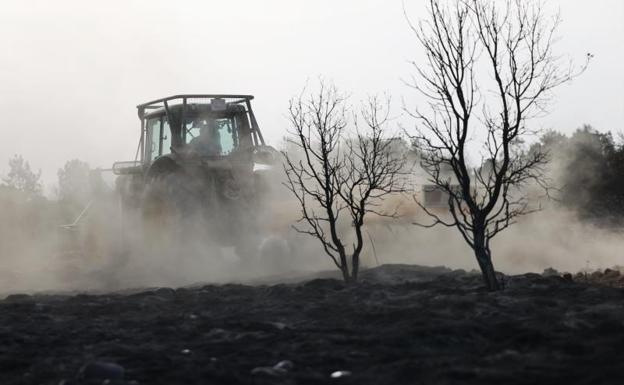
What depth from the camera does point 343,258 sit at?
13.6 meters

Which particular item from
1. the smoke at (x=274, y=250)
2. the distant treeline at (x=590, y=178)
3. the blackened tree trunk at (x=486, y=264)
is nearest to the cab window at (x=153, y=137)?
the smoke at (x=274, y=250)

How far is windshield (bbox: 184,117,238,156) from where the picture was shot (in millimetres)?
17781

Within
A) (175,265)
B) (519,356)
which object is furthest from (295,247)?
(519,356)

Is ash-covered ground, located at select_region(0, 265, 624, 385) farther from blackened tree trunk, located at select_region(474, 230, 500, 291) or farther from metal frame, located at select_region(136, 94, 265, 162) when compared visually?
metal frame, located at select_region(136, 94, 265, 162)

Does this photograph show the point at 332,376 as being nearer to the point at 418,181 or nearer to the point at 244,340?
the point at 244,340

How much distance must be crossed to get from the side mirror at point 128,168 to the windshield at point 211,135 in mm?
2183

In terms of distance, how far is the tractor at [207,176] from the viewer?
56.9 ft

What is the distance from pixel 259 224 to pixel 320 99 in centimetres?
453

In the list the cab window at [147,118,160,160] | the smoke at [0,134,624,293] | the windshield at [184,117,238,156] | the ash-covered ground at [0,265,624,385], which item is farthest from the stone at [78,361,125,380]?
the cab window at [147,118,160,160]

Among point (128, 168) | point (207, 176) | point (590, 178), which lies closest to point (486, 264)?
point (207, 176)

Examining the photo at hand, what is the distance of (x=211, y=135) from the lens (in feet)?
59.0

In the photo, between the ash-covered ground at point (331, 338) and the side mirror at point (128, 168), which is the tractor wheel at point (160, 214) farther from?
the ash-covered ground at point (331, 338)

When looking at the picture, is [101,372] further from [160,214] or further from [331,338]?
[160,214]

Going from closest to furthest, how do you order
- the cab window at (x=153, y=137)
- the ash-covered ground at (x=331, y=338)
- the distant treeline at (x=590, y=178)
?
the ash-covered ground at (x=331, y=338) → the cab window at (x=153, y=137) → the distant treeline at (x=590, y=178)
